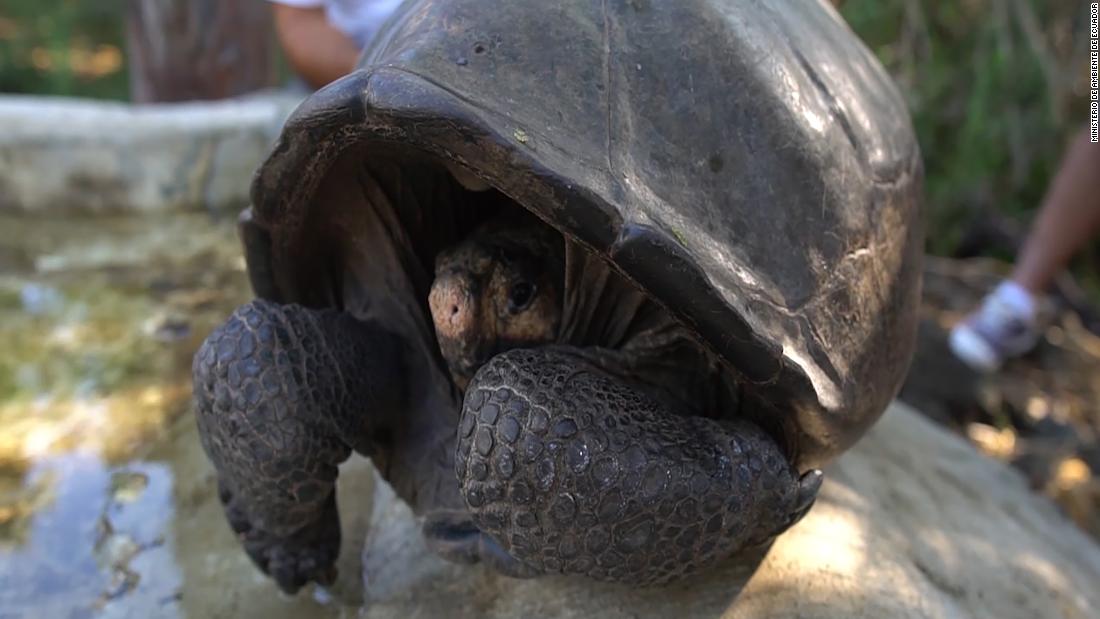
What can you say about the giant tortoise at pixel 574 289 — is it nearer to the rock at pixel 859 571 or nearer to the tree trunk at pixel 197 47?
the rock at pixel 859 571

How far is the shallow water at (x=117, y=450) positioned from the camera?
1668 millimetres

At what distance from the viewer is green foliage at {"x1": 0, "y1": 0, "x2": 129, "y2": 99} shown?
25.4 feet

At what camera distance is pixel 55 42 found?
7590 mm

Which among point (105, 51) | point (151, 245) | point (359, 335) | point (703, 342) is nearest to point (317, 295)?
point (359, 335)

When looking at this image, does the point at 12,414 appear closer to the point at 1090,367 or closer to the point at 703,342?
the point at 703,342

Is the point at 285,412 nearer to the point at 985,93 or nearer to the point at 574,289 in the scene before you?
the point at 574,289

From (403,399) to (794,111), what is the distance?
0.79 metres

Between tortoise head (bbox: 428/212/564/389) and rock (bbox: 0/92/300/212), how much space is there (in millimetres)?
2422

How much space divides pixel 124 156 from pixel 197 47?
1.45 metres

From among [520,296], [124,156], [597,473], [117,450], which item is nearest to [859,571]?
[597,473]

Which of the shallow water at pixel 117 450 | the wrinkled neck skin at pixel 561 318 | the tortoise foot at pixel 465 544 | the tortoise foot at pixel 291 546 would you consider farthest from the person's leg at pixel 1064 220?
the tortoise foot at pixel 291 546

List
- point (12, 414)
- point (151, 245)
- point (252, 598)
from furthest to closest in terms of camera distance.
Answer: point (151, 245), point (12, 414), point (252, 598)

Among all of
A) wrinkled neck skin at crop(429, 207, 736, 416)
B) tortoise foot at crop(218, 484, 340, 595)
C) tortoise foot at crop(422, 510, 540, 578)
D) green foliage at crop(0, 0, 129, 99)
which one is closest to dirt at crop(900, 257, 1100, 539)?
wrinkled neck skin at crop(429, 207, 736, 416)

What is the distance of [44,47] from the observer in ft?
26.9
